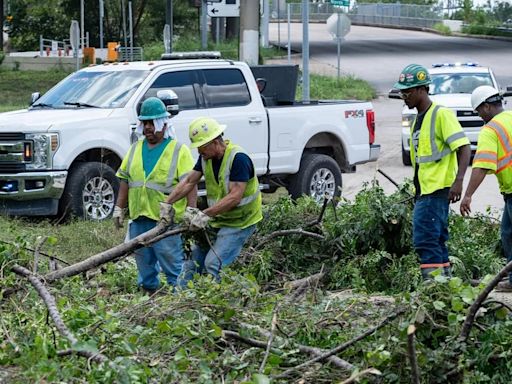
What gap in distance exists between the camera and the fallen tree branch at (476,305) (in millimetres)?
5414

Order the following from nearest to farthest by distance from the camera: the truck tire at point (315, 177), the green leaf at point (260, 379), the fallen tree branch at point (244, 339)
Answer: the green leaf at point (260, 379) < the fallen tree branch at point (244, 339) < the truck tire at point (315, 177)

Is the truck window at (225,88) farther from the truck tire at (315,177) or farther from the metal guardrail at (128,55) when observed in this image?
the metal guardrail at (128,55)

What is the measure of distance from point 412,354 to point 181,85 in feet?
29.7

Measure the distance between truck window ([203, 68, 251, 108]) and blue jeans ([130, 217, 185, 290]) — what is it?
5.42 m

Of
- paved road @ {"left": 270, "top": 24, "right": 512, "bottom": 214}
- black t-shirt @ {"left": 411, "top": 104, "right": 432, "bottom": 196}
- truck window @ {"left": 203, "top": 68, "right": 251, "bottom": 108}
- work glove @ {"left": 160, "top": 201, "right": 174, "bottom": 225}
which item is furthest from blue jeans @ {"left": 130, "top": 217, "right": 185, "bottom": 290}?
paved road @ {"left": 270, "top": 24, "right": 512, "bottom": 214}

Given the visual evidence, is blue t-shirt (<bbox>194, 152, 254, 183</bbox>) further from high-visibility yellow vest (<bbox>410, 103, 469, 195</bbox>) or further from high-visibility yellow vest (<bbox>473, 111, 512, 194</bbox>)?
high-visibility yellow vest (<bbox>473, 111, 512, 194</bbox>)

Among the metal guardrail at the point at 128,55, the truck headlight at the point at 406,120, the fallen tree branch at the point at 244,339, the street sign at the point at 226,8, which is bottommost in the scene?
the metal guardrail at the point at 128,55

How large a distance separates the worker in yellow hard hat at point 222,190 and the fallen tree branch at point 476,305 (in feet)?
9.25

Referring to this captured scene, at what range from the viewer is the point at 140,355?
17.5ft

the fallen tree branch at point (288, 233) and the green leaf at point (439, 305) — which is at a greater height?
the green leaf at point (439, 305)

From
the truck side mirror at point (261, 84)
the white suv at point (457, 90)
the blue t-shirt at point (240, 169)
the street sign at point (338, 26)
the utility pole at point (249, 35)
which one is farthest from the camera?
the street sign at point (338, 26)

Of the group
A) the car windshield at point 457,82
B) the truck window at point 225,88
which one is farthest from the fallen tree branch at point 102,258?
the car windshield at point 457,82

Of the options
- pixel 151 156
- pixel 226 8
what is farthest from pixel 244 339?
pixel 226 8

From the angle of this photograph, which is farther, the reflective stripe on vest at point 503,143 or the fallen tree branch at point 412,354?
the reflective stripe on vest at point 503,143
